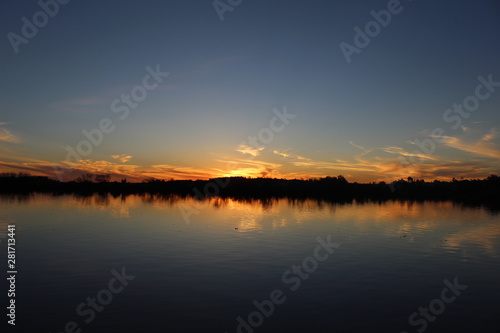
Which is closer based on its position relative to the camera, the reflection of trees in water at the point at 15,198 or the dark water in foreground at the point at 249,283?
the dark water in foreground at the point at 249,283

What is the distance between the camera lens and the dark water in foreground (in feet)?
41.2

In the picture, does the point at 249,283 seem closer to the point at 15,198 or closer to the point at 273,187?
the point at 15,198

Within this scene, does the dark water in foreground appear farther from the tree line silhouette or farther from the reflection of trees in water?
the tree line silhouette

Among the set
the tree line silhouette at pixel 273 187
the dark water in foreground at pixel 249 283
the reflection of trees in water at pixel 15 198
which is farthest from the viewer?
the tree line silhouette at pixel 273 187

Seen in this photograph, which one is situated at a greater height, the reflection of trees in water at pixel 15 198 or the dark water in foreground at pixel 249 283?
the reflection of trees in water at pixel 15 198

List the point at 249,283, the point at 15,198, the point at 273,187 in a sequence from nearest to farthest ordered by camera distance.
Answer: the point at 249,283 < the point at 15,198 < the point at 273,187

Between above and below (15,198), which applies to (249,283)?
below

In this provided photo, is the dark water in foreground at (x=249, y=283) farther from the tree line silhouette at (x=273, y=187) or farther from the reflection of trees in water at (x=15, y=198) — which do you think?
the tree line silhouette at (x=273, y=187)

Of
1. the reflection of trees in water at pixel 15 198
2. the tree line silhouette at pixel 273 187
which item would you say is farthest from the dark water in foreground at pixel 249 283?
the tree line silhouette at pixel 273 187

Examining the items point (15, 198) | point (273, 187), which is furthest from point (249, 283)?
point (273, 187)

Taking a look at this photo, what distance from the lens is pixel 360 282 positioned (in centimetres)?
1762

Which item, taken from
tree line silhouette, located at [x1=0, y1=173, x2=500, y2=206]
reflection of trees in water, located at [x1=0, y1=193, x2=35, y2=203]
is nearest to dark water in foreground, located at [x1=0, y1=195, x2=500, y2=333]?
reflection of trees in water, located at [x1=0, y1=193, x2=35, y2=203]

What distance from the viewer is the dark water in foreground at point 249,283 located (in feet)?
41.2

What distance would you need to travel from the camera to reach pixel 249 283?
17.1m
